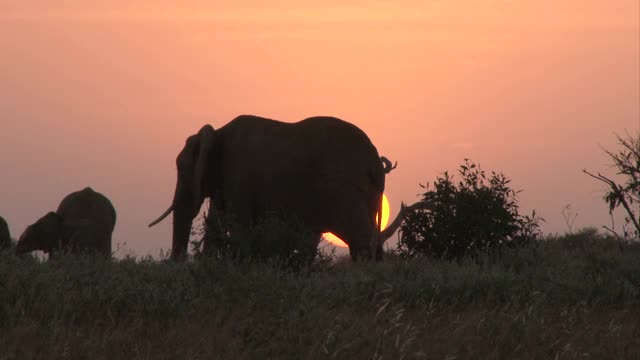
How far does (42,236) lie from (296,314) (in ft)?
46.0

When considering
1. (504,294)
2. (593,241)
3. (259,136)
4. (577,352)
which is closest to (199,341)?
(577,352)

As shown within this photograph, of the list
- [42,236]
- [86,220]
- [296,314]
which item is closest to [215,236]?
[42,236]

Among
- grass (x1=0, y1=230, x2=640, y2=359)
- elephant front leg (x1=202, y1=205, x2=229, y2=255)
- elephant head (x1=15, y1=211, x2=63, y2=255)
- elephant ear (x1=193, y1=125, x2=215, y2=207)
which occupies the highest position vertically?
elephant ear (x1=193, y1=125, x2=215, y2=207)

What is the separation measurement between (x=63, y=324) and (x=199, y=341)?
1.48 meters

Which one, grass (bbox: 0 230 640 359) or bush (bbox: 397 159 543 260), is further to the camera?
bush (bbox: 397 159 543 260)

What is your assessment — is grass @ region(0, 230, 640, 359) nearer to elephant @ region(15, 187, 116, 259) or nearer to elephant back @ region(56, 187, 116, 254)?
elephant @ region(15, 187, 116, 259)

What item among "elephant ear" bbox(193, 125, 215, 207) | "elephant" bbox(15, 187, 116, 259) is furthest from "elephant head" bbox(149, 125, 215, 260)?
"elephant" bbox(15, 187, 116, 259)

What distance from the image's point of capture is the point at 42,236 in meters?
21.7

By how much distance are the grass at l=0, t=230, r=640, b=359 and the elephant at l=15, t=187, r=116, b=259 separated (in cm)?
879

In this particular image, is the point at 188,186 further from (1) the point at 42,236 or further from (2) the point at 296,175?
(1) the point at 42,236

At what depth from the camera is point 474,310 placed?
11305 millimetres

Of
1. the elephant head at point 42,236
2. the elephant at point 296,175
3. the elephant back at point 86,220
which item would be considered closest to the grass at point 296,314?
the elephant at point 296,175

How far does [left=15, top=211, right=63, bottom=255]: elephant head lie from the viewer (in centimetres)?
2148

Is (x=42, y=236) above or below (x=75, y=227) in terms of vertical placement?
below
